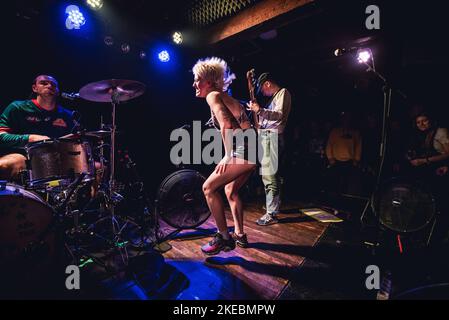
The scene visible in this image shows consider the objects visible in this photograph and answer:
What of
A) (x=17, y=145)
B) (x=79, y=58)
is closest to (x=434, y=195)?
(x=17, y=145)

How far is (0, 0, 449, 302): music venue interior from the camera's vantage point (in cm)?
216

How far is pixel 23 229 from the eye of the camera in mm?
2033

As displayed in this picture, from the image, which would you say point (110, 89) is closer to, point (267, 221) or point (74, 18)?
point (74, 18)

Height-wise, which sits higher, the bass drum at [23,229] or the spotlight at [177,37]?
the spotlight at [177,37]

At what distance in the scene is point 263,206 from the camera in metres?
4.84

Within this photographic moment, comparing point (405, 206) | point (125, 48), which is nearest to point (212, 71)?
point (125, 48)

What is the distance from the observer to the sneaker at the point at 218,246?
2.69 m

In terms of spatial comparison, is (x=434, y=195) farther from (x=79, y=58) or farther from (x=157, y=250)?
(x=79, y=58)

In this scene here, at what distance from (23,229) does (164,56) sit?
14.0 ft

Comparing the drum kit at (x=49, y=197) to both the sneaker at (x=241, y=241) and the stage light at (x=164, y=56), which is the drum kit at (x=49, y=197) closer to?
the sneaker at (x=241, y=241)

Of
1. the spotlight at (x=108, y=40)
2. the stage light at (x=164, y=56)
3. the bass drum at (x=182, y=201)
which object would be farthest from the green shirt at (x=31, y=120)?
the stage light at (x=164, y=56)

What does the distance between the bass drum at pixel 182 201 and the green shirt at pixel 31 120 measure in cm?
211

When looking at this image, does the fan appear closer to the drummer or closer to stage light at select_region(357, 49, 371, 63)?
stage light at select_region(357, 49, 371, 63)
